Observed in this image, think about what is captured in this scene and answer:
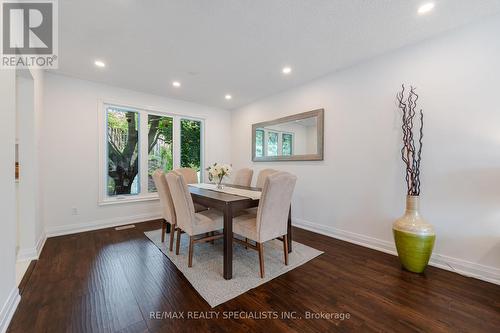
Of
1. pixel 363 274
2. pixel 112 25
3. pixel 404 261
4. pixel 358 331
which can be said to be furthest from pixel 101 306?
pixel 404 261

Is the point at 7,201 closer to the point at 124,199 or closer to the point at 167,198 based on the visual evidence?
the point at 167,198

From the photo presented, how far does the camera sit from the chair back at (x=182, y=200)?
2176 mm

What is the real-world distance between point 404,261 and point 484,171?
1.20 m

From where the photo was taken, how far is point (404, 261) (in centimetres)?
218

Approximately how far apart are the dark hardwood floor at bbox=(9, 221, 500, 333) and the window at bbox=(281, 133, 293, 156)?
2.01 metres

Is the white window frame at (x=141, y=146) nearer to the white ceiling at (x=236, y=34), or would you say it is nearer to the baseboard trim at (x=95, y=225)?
the baseboard trim at (x=95, y=225)

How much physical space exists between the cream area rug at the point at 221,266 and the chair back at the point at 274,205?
15.2 inches

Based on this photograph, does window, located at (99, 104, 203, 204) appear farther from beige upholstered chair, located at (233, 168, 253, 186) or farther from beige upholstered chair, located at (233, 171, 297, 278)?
beige upholstered chair, located at (233, 171, 297, 278)

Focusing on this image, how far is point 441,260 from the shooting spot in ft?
7.45

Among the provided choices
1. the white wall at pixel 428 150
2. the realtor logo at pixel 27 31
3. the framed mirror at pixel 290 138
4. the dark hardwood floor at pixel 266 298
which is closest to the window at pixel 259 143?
the framed mirror at pixel 290 138

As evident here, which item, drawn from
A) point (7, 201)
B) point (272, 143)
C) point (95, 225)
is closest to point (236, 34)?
point (272, 143)

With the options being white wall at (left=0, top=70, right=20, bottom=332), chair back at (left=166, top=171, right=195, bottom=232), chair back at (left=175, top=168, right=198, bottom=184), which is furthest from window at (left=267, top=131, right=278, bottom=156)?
white wall at (left=0, top=70, right=20, bottom=332)

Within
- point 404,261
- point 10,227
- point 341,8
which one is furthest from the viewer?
point 404,261

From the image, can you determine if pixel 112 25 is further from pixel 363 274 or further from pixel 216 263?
pixel 363 274
